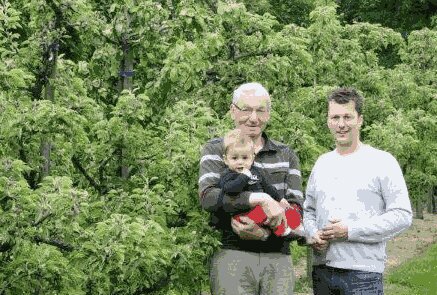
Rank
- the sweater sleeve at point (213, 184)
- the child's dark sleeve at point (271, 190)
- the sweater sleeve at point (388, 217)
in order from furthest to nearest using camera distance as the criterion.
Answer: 1. the child's dark sleeve at point (271, 190)
2. the sweater sleeve at point (213, 184)
3. the sweater sleeve at point (388, 217)

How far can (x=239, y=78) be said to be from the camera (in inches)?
379

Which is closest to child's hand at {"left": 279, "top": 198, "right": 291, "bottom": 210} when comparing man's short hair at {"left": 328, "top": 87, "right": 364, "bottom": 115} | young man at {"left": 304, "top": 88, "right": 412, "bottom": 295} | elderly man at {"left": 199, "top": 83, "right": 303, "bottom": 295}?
elderly man at {"left": 199, "top": 83, "right": 303, "bottom": 295}

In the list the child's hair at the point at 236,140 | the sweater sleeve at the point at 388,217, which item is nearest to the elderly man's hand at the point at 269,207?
the child's hair at the point at 236,140

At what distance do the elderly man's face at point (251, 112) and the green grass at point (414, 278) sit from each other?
34.0 feet

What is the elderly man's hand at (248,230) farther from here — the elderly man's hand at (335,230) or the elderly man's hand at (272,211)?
the elderly man's hand at (335,230)

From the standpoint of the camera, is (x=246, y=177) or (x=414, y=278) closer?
(x=246, y=177)

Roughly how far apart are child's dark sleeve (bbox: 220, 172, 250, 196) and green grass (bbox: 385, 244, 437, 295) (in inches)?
413

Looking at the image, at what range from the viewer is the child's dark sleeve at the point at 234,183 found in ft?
18.7

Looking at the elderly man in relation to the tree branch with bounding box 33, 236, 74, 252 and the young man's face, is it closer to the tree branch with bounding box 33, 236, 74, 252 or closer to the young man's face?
the young man's face

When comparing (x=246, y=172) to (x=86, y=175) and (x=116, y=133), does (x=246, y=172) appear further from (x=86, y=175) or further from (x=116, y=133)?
(x=86, y=175)

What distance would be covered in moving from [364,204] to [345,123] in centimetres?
53

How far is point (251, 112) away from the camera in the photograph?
599cm

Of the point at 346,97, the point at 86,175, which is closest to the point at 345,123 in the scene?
the point at 346,97

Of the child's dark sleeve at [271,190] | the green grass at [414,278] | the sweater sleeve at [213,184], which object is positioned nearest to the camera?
the sweater sleeve at [213,184]
